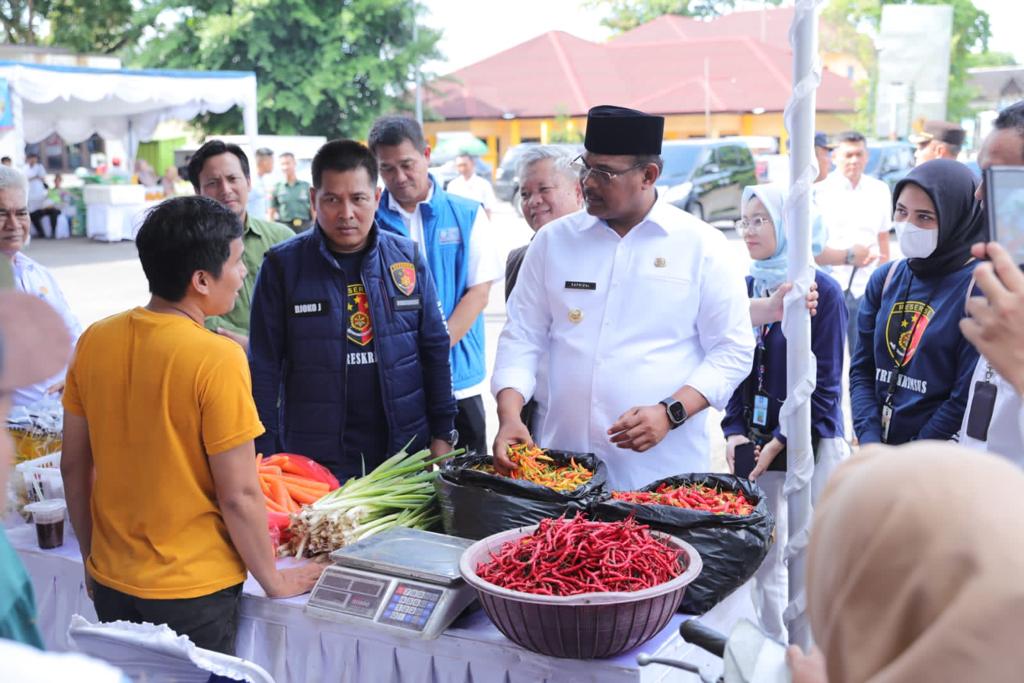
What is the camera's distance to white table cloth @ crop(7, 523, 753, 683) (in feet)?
7.53

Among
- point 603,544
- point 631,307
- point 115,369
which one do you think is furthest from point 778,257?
point 115,369

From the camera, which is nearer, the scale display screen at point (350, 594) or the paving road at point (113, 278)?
the scale display screen at point (350, 594)

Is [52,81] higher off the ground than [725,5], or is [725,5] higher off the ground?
[725,5]

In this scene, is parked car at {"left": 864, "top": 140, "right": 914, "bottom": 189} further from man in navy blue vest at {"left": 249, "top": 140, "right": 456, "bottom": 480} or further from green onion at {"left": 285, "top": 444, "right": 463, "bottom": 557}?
green onion at {"left": 285, "top": 444, "right": 463, "bottom": 557}

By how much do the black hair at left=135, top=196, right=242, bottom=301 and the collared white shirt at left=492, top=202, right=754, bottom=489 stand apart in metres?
1.18

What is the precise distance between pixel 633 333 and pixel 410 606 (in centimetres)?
122

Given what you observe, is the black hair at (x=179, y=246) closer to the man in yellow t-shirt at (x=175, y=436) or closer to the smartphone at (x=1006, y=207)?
the man in yellow t-shirt at (x=175, y=436)

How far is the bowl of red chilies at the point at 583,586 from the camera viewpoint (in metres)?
2.14

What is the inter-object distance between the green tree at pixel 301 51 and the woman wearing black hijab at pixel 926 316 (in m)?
26.6

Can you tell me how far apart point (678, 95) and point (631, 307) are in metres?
36.4

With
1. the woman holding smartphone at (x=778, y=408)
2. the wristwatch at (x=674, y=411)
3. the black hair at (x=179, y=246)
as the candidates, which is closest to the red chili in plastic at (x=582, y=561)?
the wristwatch at (x=674, y=411)

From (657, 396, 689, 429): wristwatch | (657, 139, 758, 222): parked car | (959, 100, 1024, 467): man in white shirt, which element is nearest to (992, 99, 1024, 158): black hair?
(959, 100, 1024, 467): man in white shirt

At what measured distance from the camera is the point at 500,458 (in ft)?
9.32

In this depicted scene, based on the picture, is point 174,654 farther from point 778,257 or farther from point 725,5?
point 725,5
